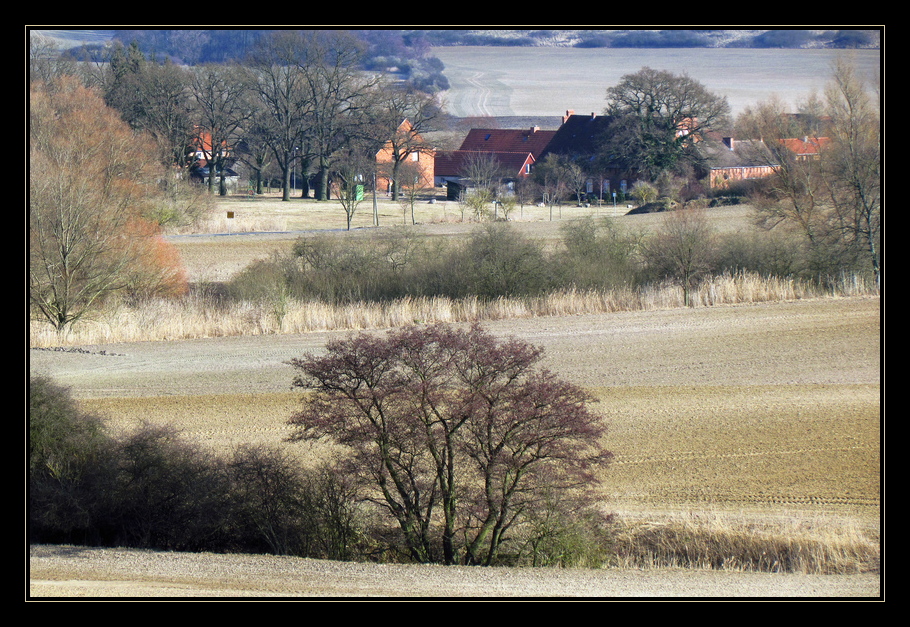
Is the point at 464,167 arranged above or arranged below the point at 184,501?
above

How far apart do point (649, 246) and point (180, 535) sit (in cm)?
2216

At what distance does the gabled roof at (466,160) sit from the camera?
231 ft

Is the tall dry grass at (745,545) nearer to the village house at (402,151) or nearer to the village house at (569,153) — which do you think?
the village house at (569,153)

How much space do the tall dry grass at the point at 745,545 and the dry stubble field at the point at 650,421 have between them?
24 cm

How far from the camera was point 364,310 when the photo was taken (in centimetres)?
2491

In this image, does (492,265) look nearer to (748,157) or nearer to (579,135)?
(748,157)

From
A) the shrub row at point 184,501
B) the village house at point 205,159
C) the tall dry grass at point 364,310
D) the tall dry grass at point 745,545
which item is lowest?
the tall dry grass at point 745,545

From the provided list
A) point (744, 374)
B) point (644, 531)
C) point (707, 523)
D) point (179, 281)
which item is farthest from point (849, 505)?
point (179, 281)

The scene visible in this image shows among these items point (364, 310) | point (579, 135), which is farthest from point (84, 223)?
point (579, 135)

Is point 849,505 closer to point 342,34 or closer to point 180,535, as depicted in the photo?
point 180,535

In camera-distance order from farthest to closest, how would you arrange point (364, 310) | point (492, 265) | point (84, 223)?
point (492, 265), point (364, 310), point (84, 223)

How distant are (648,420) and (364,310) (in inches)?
467

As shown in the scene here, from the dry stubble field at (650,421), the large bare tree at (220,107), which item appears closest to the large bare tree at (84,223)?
the dry stubble field at (650,421)

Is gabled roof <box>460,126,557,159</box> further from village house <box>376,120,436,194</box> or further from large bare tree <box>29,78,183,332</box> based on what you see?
large bare tree <box>29,78,183,332</box>
